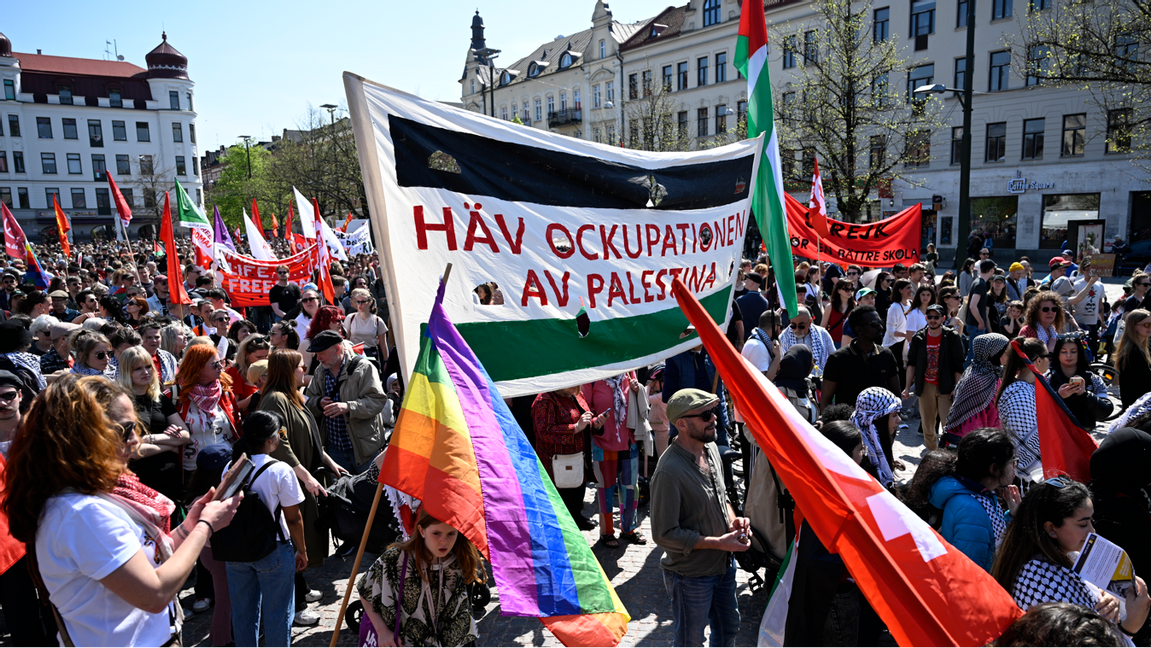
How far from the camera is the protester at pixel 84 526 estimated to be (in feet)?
7.37

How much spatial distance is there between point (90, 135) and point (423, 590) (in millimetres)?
89172

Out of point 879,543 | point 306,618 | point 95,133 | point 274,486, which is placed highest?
point 95,133

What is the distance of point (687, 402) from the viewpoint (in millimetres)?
3621

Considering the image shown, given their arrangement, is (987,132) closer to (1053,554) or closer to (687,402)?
(687,402)

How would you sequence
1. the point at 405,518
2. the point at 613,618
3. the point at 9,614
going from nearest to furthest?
1. the point at 613,618
2. the point at 405,518
3. the point at 9,614

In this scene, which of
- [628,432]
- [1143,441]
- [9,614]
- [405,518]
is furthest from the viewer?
[628,432]

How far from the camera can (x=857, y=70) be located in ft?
77.0

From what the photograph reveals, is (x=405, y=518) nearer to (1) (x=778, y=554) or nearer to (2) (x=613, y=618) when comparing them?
(2) (x=613, y=618)

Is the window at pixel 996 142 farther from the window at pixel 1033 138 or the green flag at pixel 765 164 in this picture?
the green flag at pixel 765 164

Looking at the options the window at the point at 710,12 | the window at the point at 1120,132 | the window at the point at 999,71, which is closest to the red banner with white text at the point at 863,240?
the window at the point at 1120,132

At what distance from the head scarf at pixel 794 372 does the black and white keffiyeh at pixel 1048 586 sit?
302 centimetres

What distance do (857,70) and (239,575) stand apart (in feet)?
80.7

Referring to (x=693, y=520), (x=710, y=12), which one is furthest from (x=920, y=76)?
(x=693, y=520)

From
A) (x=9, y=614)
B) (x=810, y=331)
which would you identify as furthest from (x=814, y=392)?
(x=9, y=614)
